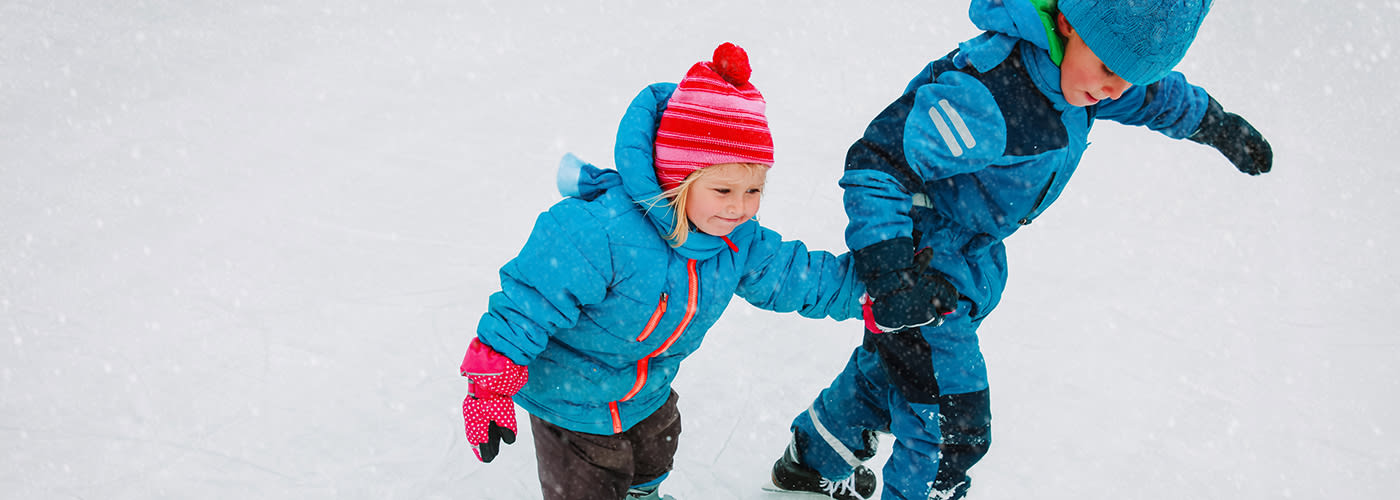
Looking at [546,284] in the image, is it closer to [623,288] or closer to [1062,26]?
[623,288]

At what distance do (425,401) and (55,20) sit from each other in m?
3.30

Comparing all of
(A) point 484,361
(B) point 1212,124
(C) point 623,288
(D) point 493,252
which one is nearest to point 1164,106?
(B) point 1212,124

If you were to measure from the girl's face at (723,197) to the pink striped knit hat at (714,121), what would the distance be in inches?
0.9

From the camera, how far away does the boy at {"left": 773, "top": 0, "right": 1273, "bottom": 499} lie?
5.17 ft

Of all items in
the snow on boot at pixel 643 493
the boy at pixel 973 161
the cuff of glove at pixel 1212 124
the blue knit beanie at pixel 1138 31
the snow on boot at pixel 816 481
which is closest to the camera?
the blue knit beanie at pixel 1138 31

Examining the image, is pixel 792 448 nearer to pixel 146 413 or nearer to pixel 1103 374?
pixel 1103 374

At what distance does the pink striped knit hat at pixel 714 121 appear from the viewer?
1521 mm

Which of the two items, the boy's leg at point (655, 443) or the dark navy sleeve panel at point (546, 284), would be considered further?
the boy's leg at point (655, 443)

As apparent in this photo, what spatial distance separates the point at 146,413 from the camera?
238 cm

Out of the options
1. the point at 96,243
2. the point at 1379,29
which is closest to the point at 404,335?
the point at 96,243

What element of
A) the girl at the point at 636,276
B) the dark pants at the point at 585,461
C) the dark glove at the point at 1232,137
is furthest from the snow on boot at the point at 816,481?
the dark glove at the point at 1232,137

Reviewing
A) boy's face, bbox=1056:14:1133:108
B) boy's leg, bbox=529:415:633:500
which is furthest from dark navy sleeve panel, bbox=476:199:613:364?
boy's face, bbox=1056:14:1133:108

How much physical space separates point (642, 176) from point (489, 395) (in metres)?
0.46

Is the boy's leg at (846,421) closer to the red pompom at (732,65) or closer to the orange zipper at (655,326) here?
the orange zipper at (655,326)
